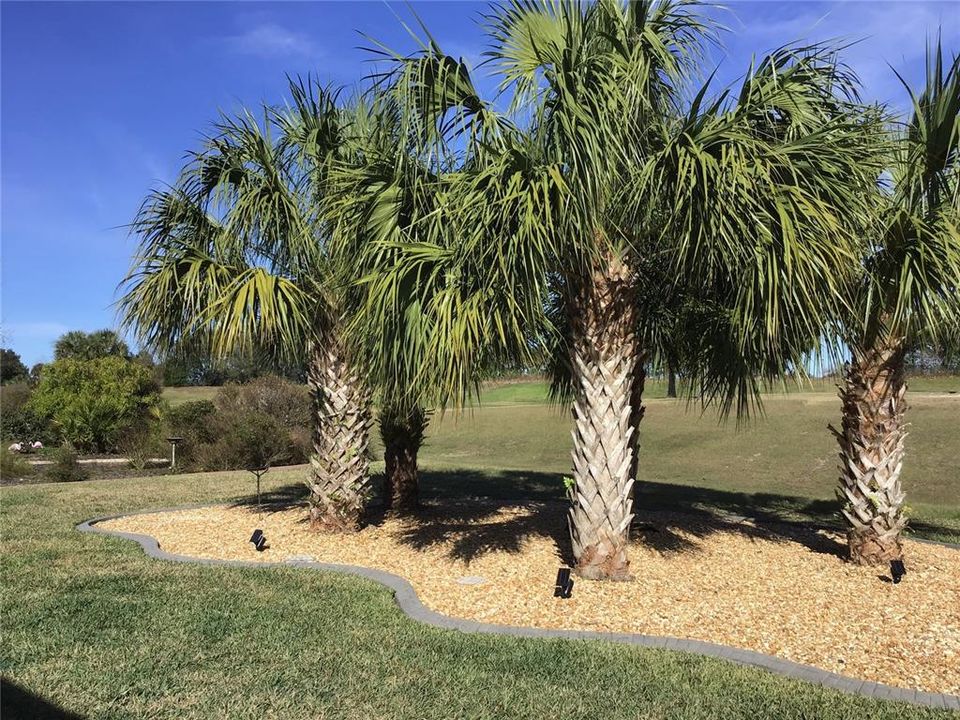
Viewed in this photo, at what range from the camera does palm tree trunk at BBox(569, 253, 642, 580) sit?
677cm

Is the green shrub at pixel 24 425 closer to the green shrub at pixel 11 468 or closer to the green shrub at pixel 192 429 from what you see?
the green shrub at pixel 192 429

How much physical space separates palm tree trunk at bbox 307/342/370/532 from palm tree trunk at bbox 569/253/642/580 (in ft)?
11.1

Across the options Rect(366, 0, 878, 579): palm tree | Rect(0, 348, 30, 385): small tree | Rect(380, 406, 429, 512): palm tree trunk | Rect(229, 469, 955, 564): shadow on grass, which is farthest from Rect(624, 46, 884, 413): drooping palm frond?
Rect(0, 348, 30, 385): small tree

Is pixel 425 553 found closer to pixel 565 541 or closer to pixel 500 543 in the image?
pixel 500 543

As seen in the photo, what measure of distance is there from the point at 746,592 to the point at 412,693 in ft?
12.5

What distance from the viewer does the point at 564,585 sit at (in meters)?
6.21

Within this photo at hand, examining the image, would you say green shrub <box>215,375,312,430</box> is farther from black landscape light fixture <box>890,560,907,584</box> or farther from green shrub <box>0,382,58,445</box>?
black landscape light fixture <box>890,560,907,584</box>

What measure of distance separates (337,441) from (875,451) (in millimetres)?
6256

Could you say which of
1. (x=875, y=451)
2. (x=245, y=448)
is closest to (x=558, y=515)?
(x=875, y=451)

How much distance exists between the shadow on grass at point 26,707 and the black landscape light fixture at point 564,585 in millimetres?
3776

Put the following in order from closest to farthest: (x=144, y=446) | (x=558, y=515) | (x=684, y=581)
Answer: (x=684, y=581) → (x=558, y=515) → (x=144, y=446)

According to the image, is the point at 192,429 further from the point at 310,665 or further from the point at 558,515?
the point at 310,665

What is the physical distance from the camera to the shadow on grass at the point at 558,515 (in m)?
8.84

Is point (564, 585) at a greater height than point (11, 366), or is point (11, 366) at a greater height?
point (11, 366)
